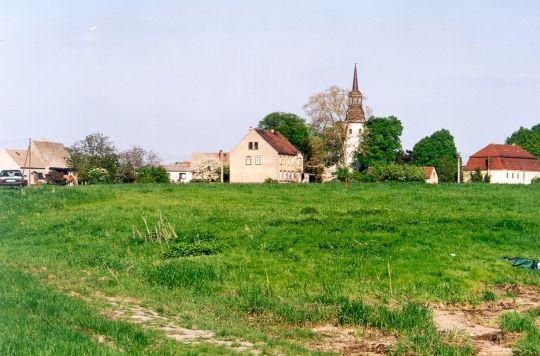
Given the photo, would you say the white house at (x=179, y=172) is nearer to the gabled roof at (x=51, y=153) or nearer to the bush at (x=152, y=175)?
the gabled roof at (x=51, y=153)

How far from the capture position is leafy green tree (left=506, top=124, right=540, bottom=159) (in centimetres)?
12888

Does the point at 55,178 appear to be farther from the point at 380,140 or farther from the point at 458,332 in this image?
the point at 458,332

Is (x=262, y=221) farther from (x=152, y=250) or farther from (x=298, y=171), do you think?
(x=298, y=171)

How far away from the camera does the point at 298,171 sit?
4139 inches

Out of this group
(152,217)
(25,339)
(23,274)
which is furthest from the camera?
(152,217)

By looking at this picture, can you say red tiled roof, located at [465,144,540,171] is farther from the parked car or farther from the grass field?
the grass field

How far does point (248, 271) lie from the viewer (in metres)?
18.4

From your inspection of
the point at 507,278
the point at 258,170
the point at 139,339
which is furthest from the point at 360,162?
the point at 139,339

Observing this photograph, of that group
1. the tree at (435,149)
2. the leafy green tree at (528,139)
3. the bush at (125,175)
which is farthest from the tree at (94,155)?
the leafy green tree at (528,139)

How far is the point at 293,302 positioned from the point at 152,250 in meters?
7.78

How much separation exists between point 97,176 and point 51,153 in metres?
35.4

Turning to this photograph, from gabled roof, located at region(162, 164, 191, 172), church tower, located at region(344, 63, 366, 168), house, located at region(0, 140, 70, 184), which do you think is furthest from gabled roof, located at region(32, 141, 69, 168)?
church tower, located at region(344, 63, 366, 168)

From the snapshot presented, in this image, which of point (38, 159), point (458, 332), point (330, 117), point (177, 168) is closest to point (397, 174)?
point (330, 117)

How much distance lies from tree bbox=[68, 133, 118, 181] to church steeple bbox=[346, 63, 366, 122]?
43.9m
